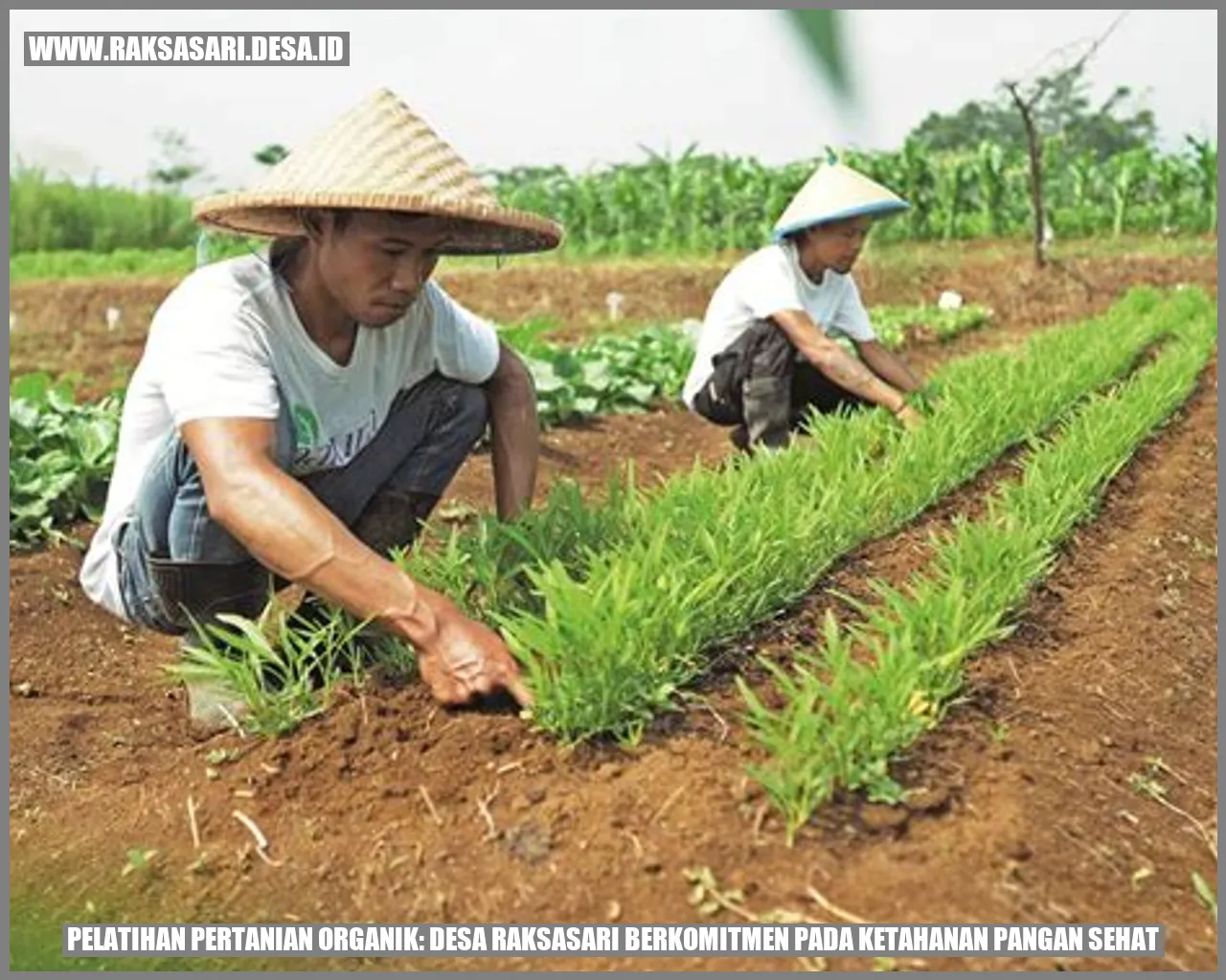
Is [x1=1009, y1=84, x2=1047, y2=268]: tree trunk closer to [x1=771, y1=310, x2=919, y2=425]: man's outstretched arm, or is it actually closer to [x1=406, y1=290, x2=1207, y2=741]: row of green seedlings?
[x1=771, y1=310, x2=919, y2=425]: man's outstretched arm

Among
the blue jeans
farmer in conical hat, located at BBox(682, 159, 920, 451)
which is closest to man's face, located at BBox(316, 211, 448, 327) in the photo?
the blue jeans

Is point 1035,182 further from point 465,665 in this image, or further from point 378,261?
point 465,665

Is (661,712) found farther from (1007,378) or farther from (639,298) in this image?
(639,298)

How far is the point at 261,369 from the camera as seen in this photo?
248 centimetres

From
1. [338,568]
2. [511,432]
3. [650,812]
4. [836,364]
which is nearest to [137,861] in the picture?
[338,568]

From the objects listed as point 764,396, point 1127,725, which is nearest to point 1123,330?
point 764,396

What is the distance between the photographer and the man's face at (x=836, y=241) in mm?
4637

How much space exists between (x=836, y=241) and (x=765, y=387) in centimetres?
50

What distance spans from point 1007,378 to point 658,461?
55.9 inches

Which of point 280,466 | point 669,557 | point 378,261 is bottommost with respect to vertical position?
point 669,557

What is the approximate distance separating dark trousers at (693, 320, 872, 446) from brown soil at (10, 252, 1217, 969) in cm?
166

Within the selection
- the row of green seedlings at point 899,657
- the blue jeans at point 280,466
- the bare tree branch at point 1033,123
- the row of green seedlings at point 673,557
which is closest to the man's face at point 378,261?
the blue jeans at point 280,466

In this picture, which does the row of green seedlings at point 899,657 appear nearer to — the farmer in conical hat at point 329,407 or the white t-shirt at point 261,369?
the farmer in conical hat at point 329,407

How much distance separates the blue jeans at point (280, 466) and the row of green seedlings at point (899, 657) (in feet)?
2.90
